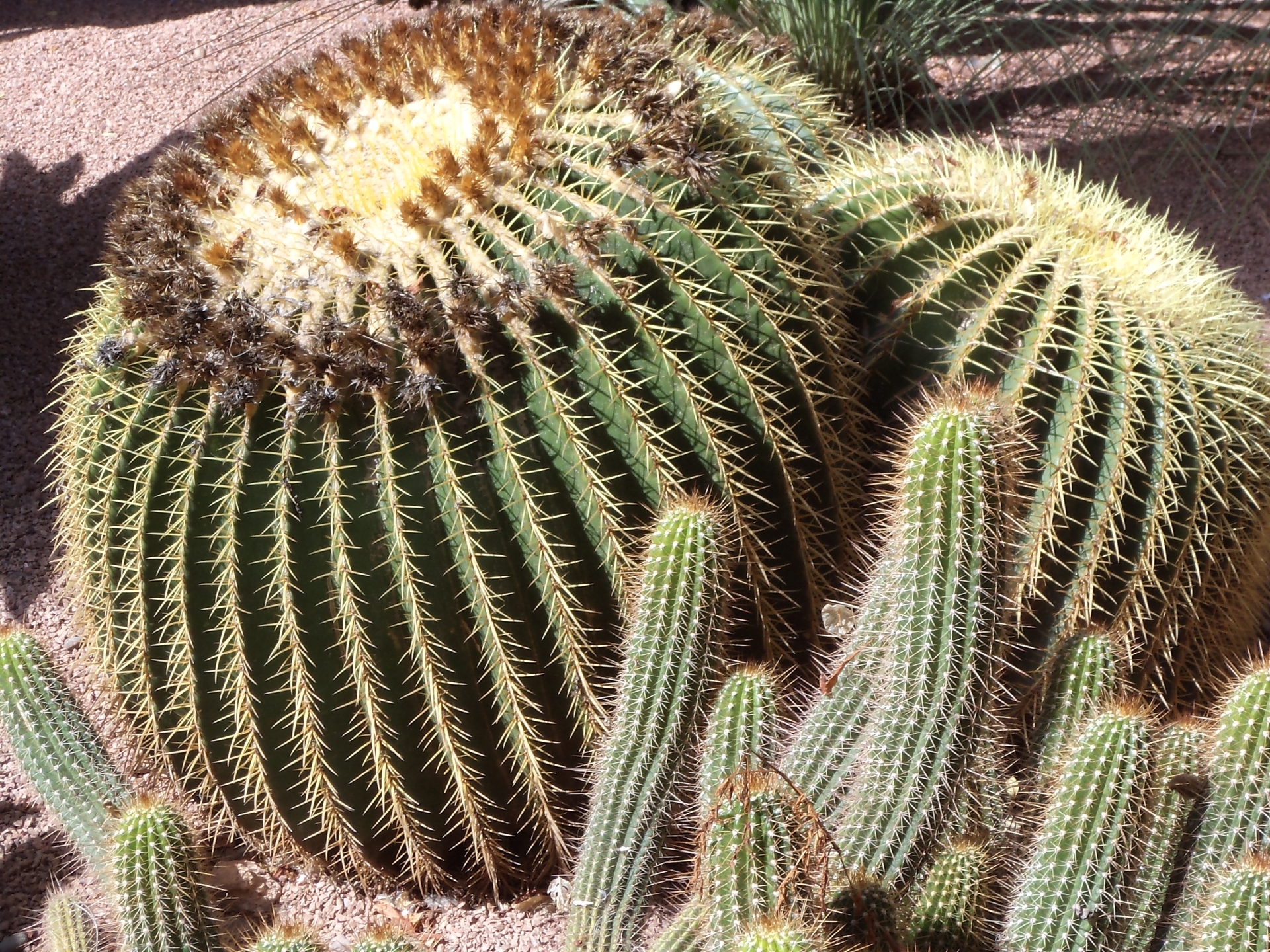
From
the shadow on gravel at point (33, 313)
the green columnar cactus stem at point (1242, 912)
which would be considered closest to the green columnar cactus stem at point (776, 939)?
the green columnar cactus stem at point (1242, 912)

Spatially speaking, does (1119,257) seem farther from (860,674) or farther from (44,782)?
(44,782)

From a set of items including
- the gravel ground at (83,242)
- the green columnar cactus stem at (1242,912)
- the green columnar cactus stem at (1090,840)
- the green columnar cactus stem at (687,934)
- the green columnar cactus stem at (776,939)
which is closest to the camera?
the green columnar cactus stem at (776,939)

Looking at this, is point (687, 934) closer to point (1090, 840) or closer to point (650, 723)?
point (650, 723)

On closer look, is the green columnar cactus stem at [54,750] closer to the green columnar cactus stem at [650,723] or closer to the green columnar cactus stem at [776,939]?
the green columnar cactus stem at [650,723]

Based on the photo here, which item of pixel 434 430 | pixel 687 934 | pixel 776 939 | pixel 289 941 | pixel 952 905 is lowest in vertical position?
pixel 952 905

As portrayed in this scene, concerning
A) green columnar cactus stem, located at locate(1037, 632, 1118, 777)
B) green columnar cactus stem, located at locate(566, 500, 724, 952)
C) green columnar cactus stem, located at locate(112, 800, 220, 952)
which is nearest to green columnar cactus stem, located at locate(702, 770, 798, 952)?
green columnar cactus stem, located at locate(566, 500, 724, 952)

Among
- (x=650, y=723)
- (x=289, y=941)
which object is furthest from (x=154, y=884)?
(x=650, y=723)
